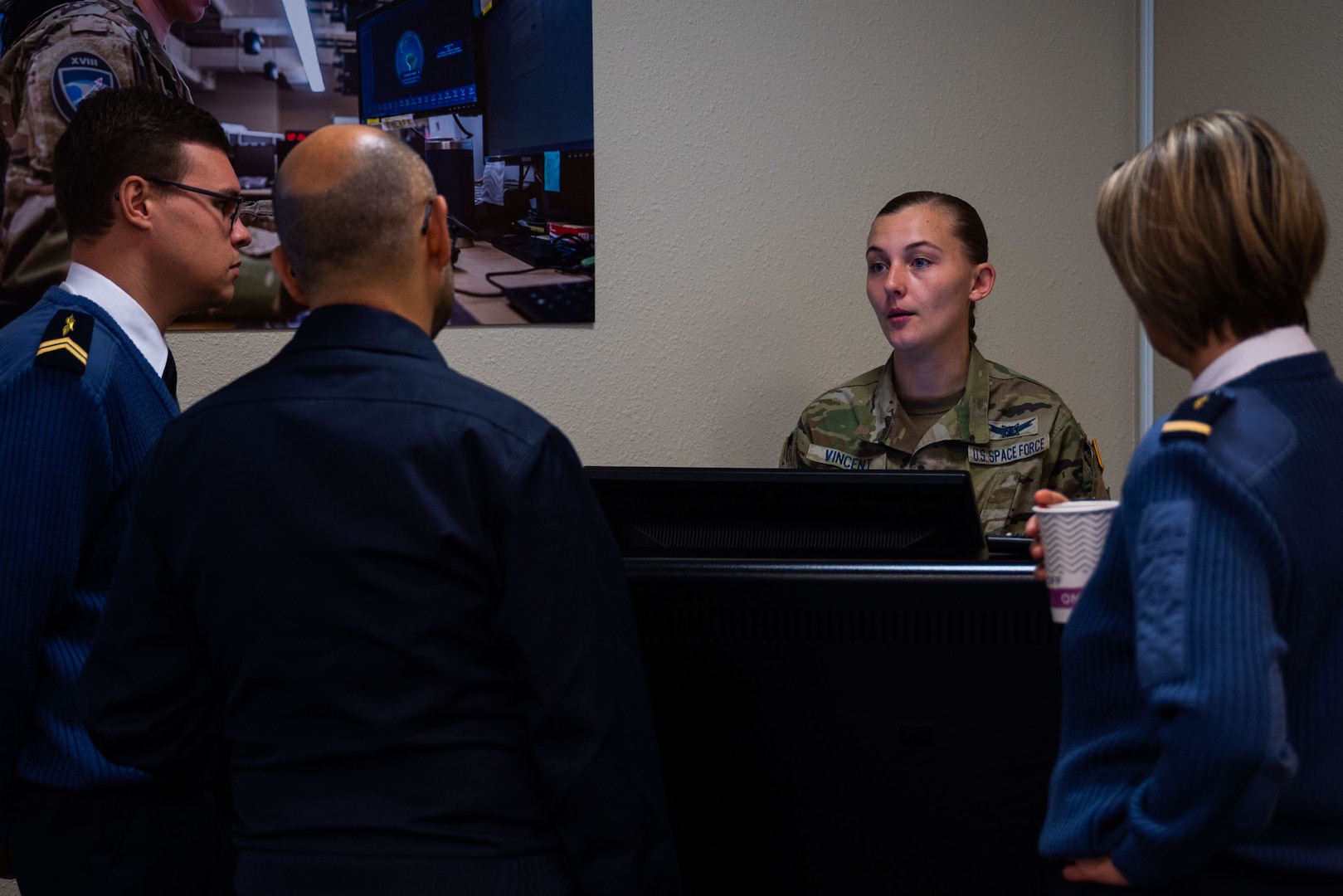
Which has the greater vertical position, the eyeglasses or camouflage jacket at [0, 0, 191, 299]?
camouflage jacket at [0, 0, 191, 299]

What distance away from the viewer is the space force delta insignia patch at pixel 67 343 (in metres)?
1.11

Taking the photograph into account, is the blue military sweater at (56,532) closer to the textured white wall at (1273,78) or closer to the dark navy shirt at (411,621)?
the dark navy shirt at (411,621)

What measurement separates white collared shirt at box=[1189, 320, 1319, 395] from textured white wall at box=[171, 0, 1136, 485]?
1530 mm

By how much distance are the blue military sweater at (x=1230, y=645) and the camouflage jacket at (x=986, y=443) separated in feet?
3.54

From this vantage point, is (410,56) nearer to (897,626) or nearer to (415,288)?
(415,288)

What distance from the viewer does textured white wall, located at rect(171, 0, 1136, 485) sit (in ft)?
7.22

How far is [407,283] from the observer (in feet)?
3.15

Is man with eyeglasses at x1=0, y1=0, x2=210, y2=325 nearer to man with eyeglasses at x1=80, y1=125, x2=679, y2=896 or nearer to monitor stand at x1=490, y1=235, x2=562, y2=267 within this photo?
monitor stand at x1=490, y1=235, x2=562, y2=267

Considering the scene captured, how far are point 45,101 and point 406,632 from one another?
1.62m

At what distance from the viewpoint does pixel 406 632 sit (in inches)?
33.3

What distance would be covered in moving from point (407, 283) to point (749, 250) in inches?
54.5

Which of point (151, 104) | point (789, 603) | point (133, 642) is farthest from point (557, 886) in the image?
point (151, 104)

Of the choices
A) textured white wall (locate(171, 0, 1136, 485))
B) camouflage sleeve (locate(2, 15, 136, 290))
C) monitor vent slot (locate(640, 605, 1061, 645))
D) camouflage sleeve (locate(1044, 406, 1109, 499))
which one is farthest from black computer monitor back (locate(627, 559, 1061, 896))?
camouflage sleeve (locate(2, 15, 136, 290))

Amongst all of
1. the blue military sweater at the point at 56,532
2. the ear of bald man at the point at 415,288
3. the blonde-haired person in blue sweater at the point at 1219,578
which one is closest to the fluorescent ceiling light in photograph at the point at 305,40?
the blue military sweater at the point at 56,532
